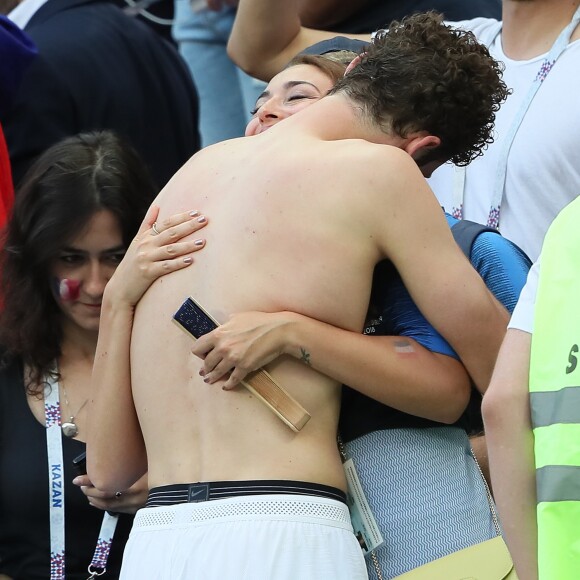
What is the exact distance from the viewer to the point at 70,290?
3.42m

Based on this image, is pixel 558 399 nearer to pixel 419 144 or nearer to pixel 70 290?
pixel 419 144

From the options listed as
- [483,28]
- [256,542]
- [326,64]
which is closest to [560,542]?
[256,542]

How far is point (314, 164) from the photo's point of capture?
234 cm

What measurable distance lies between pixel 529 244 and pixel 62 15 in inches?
84.9

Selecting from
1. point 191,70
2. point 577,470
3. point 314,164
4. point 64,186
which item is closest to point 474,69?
point 314,164

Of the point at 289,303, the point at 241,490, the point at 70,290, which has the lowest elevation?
the point at 70,290

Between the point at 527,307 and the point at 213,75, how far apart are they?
346 centimetres

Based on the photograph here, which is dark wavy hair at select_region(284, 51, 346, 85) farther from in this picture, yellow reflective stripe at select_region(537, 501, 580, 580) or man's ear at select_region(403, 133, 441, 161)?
yellow reflective stripe at select_region(537, 501, 580, 580)

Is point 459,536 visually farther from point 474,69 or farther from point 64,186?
point 64,186

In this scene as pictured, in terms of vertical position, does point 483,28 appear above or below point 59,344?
above

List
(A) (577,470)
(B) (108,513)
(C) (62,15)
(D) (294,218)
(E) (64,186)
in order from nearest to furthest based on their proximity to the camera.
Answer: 1. (A) (577,470)
2. (D) (294,218)
3. (B) (108,513)
4. (E) (64,186)
5. (C) (62,15)

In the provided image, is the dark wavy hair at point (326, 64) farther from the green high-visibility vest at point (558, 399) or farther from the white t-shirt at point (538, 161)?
the green high-visibility vest at point (558, 399)

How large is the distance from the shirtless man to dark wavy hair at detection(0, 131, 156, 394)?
92 cm

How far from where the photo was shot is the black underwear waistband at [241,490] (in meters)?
2.21
